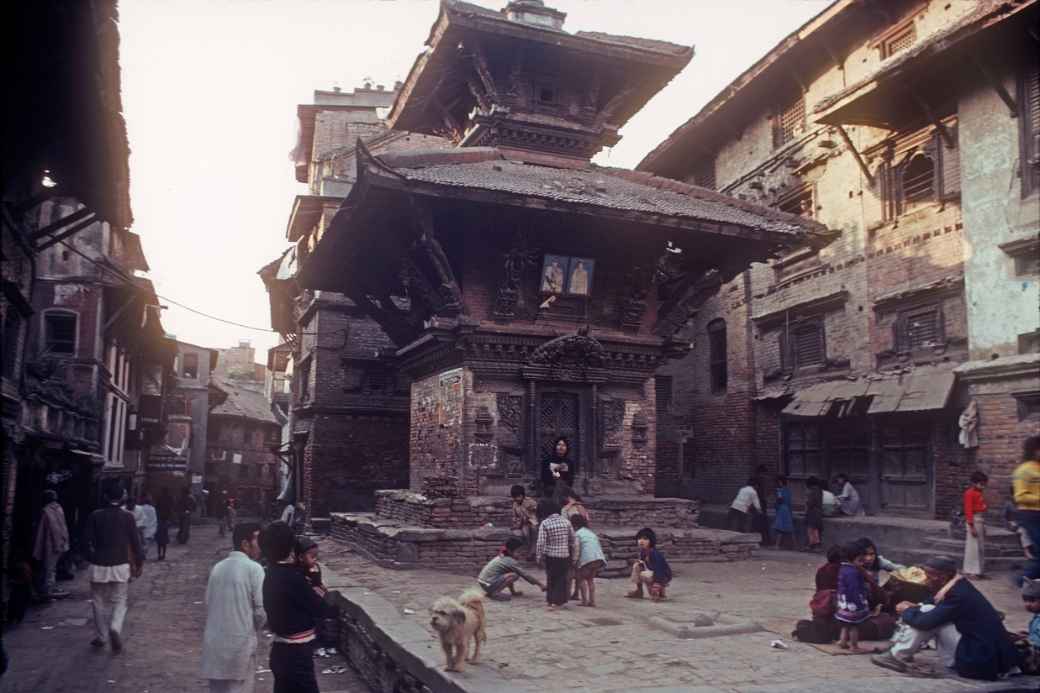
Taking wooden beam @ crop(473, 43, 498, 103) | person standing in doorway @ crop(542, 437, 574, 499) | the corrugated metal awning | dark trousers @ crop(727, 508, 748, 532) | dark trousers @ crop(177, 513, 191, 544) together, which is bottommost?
dark trousers @ crop(177, 513, 191, 544)

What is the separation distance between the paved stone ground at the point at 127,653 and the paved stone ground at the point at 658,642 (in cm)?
177

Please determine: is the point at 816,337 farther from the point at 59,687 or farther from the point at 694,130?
the point at 59,687

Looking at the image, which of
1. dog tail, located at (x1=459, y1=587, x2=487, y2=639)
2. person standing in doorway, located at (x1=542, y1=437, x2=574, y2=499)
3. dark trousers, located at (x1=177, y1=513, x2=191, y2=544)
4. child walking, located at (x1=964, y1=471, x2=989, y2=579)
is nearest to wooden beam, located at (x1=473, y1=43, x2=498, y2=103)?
person standing in doorway, located at (x1=542, y1=437, x2=574, y2=499)

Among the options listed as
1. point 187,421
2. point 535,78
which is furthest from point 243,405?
point 535,78

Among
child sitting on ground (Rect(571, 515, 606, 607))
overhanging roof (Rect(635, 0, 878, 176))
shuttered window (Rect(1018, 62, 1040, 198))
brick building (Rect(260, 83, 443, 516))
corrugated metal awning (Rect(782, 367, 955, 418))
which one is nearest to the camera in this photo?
child sitting on ground (Rect(571, 515, 606, 607))

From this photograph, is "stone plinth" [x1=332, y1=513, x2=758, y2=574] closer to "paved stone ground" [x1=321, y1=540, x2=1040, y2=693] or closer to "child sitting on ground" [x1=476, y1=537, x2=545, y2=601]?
"paved stone ground" [x1=321, y1=540, x2=1040, y2=693]

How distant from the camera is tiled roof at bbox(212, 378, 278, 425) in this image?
5400 centimetres

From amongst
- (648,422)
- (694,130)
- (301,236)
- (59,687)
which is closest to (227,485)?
(301,236)

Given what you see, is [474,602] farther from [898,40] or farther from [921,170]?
[898,40]

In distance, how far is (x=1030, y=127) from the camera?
13.4 meters

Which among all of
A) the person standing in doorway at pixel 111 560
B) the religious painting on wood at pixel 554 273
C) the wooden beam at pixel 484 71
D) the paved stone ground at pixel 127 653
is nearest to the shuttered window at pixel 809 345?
the religious painting on wood at pixel 554 273

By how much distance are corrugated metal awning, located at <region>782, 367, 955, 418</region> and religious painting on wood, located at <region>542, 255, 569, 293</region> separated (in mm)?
6405

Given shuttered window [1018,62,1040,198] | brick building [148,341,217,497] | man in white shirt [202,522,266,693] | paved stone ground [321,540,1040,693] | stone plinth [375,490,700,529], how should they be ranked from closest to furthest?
man in white shirt [202,522,266,693] < paved stone ground [321,540,1040,693] < shuttered window [1018,62,1040,198] < stone plinth [375,490,700,529] < brick building [148,341,217,497]

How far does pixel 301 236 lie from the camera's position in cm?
2859
